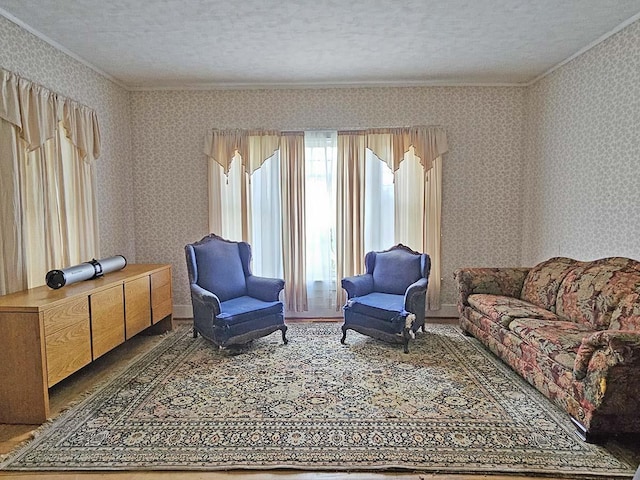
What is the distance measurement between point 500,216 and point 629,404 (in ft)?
9.86

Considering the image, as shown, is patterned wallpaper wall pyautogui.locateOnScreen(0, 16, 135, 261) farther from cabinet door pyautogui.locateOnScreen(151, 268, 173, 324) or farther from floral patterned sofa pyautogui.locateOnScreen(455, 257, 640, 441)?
floral patterned sofa pyautogui.locateOnScreen(455, 257, 640, 441)

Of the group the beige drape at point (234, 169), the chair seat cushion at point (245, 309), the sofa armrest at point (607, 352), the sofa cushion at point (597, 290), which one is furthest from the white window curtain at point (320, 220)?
the sofa armrest at point (607, 352)

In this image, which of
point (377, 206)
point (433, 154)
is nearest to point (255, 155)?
point (377, 206)

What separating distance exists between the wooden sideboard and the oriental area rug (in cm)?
24

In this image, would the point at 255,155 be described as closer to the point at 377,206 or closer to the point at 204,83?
the point at 204,83

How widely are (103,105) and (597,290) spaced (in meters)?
4.96

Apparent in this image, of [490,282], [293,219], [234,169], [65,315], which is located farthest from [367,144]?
[65,315]

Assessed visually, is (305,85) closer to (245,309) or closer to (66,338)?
(245,309)

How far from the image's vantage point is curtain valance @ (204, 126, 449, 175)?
4.75 metres

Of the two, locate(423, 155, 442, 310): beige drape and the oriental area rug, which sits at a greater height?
locate(423, 155, 442, 310): beige drape

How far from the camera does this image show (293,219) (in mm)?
4875

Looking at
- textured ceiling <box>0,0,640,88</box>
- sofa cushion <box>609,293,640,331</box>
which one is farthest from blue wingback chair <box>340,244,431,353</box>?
textured ceiling <box>0,0,640,88</box>

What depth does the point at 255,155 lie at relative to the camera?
480cm

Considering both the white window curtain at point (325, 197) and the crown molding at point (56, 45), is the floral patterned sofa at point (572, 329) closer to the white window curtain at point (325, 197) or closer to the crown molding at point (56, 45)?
the white window curtain at point (325, 197)
